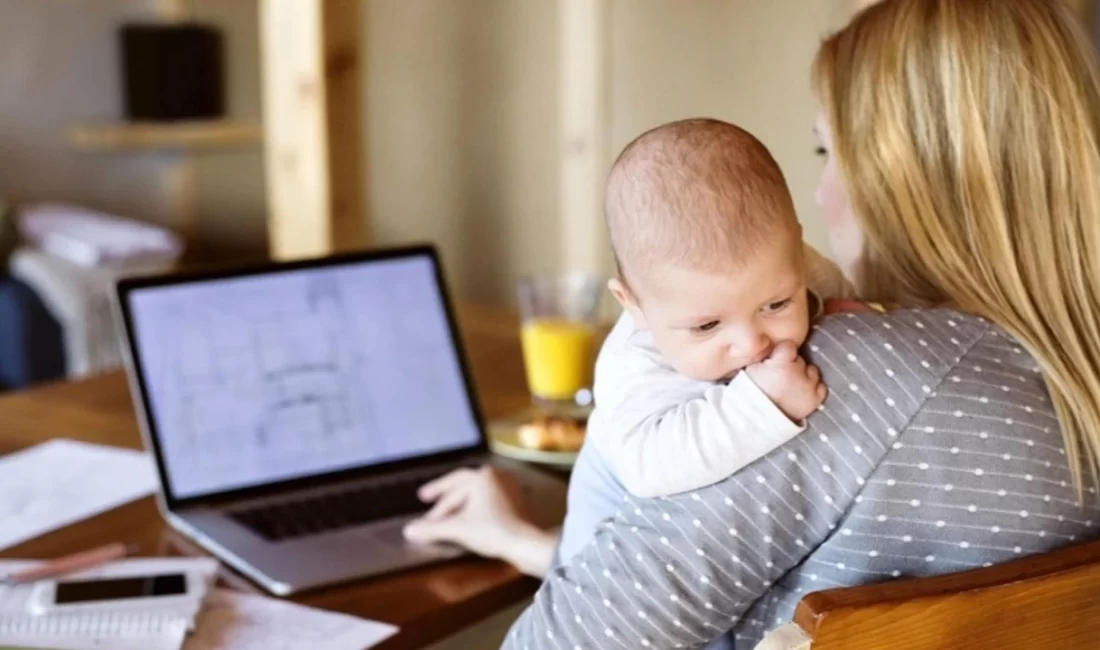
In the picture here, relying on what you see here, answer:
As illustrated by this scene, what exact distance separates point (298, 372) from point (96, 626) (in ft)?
1.40

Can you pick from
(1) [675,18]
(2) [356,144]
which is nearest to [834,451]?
(2) [356,144]

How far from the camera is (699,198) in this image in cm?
85

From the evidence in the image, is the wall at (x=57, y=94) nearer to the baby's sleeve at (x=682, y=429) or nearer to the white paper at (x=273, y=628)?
the white paper at (x=273, y=628)

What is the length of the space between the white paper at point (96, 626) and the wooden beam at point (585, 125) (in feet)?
8.64

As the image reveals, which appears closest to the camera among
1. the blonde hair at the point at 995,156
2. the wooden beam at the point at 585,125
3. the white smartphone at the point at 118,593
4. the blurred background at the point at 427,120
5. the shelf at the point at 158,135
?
the blonde hair at the point at 995,156

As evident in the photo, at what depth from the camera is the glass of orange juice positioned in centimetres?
164

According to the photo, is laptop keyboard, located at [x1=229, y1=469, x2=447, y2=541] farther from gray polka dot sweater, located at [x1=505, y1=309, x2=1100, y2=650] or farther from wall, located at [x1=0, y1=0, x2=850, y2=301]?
wall, located at [x1=0, y1=0, x2=850, y2=301]

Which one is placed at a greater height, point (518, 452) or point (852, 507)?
point (852, 507)

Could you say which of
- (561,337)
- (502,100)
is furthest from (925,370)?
(502,100)

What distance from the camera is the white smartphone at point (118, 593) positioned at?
109 centimetres

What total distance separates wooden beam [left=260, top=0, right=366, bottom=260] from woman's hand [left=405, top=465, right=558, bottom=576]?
132cm

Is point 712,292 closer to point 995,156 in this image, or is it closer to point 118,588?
point 995,156

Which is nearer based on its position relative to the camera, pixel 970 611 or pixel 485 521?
pixel 970 611

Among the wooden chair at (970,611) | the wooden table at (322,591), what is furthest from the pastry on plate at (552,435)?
the wooden chair at (970,611)
